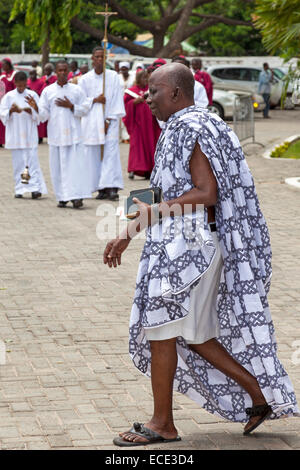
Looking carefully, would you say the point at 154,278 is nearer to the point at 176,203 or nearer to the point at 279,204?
the point at 176,203

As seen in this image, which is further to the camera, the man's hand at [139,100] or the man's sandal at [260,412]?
the man's hand at [139,100]

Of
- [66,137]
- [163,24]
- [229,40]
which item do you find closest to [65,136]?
[66,137]

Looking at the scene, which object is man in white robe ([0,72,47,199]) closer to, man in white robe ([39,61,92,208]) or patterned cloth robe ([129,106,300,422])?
man in white robe ([39,61,92,208])

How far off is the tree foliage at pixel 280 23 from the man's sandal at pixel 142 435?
12559 mm

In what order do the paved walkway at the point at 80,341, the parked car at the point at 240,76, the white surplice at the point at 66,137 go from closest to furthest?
the paved walkway at the point at 80,341, the white surplice at the point at 66,137, the parked car at the point at 240,76

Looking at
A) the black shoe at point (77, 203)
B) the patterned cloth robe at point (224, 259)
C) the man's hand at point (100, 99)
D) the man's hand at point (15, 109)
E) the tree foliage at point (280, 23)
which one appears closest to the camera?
the patterned cloth robe at point (224, 259)

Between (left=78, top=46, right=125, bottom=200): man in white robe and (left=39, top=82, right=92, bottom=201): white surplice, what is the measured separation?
0.54 m

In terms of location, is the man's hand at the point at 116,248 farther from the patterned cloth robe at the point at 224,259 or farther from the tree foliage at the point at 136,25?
the tree foliage at the point at 136,25

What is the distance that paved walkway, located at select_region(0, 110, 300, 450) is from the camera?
4.98m

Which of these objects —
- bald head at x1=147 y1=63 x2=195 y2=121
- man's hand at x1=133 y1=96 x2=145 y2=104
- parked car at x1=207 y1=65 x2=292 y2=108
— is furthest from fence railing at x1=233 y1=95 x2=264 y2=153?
bald head at x1=147 y1=63 x2=195 y2=121

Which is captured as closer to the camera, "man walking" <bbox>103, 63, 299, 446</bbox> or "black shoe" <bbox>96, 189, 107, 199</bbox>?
"man walking" <bbox>103, 63, 299, 446</bbox>

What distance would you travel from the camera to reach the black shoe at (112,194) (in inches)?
563

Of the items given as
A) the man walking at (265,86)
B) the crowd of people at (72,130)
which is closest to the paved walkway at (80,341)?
the crowd of people at (72,130)

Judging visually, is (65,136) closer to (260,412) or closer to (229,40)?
(260,412)
